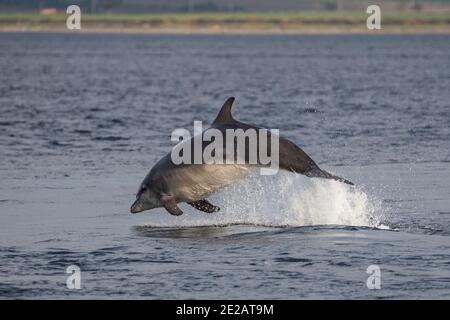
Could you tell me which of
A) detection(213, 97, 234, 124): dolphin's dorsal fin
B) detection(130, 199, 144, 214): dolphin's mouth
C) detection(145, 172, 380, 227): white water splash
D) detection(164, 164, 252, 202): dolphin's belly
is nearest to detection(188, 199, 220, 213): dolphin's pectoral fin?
detection(145, 172, 380, 227): white water splash

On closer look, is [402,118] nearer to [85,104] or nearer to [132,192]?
[85,104]

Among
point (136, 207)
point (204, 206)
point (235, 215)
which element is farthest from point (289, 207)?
point (136, 207)

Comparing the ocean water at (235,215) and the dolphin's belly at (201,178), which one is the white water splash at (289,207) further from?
the dolphin's belly at (201,178)

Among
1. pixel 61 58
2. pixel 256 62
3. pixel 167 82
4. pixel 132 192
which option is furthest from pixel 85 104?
pixel 61 58

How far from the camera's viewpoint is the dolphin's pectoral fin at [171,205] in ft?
56.1

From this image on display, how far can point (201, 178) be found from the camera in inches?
680

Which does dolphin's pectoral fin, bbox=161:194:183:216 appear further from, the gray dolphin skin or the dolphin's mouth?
the dolphin's mouth

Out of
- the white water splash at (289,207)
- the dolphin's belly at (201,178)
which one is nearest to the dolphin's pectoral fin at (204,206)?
the white water splash at (289,207)

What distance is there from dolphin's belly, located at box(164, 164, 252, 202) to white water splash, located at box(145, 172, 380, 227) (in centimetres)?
69

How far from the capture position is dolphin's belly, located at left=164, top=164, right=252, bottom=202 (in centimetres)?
1717

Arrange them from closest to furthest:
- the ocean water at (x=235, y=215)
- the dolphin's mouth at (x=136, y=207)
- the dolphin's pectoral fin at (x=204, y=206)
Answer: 1. the ocean water at (x=235, y=215)
2. the dolphin's mouth at (x=136, y=207)
3. the dolphin's pectoral fin at (x=204, y=206)

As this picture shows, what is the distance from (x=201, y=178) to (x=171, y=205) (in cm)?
55
